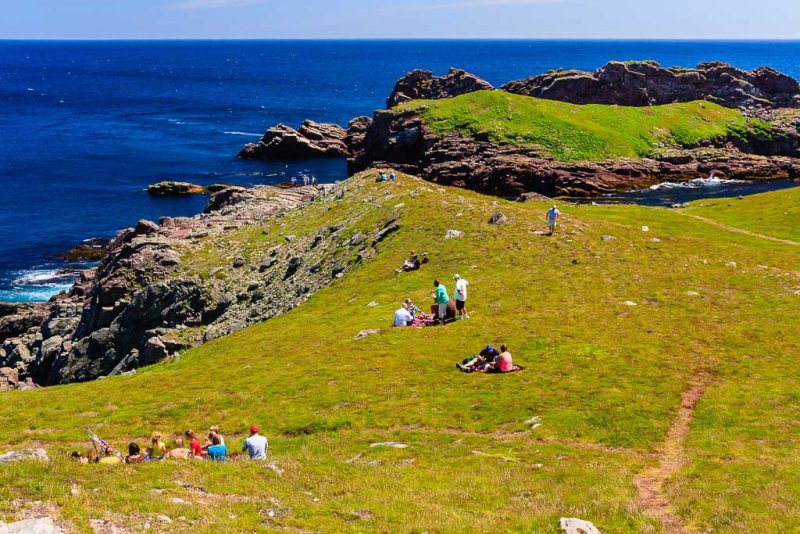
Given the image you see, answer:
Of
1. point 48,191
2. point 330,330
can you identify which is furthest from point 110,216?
point 330,330

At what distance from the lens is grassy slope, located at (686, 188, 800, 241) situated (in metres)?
62.4

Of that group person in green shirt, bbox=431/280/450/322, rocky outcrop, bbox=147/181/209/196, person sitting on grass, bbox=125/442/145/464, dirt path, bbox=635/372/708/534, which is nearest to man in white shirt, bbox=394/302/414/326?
person in green shirt, bbox=431/280/450/322

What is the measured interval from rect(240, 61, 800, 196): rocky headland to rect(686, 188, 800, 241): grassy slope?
132 ft

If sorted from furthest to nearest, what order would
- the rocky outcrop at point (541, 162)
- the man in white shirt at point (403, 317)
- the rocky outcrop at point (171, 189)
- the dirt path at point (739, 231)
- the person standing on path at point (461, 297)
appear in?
1. the rocky outcrop at point (171, 189)
2. the rocky outcrop at point (541, 162)
3. the dirt path at point (739, 231)
4. the man in white shirt at point (403, 317)
5. the person standing on path at point (461, 297)

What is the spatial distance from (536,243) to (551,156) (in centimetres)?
7935

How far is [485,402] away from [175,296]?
37.6 metres

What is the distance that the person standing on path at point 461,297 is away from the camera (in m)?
37.4

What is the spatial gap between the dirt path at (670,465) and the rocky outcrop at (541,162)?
90.3 m

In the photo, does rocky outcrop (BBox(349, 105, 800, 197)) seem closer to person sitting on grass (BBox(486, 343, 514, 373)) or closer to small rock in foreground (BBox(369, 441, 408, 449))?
person sitting on grass (BBox(486, 343, 514, 373))

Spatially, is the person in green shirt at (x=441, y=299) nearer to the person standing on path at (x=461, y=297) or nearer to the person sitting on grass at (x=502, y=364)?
the person standing on path at (x=461, y=297)

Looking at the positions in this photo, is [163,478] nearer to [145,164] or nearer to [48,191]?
[48,191]

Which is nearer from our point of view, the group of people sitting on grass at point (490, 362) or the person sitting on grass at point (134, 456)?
the person sitting on grass at point (134, 456)

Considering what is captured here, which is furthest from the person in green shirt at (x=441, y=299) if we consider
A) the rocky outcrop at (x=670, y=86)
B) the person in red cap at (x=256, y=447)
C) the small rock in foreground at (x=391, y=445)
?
the rocky outcrop at (x=670, y=86)

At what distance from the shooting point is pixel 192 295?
57.3 metres
